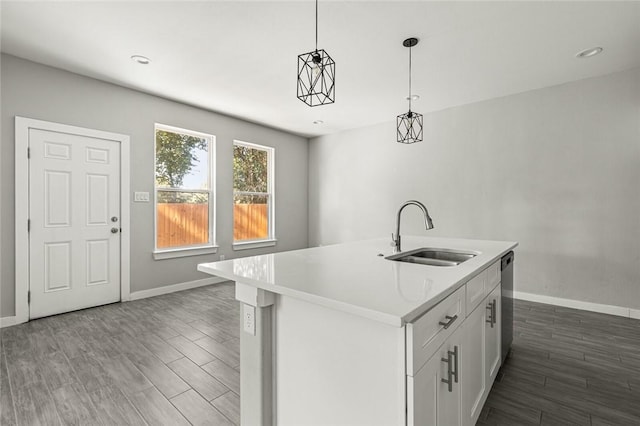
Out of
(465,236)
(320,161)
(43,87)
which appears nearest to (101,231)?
(43,87)

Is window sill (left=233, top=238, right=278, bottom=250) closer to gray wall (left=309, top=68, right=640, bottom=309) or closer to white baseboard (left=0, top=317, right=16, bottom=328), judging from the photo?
gray wall (left=309, top=68, right=640, bottom=309)

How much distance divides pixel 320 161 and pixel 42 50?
426cm

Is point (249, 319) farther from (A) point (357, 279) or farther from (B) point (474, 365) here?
(B) point (474, 365)

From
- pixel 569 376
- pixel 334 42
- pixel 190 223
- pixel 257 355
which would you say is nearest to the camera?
pixel 257 355

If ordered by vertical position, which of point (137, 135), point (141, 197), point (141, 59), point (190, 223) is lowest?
point (190, 223)

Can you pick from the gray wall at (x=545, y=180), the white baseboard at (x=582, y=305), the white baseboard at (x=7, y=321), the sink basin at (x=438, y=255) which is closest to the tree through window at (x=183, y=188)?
the white baseboard at (x=7, y=321)

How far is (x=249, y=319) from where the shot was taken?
1379 millimetres

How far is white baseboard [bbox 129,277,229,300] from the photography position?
12.7 ft

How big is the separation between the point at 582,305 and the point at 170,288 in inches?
199

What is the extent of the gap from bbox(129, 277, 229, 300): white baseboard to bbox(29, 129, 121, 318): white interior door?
0.82 ft

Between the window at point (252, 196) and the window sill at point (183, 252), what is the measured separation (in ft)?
1.48

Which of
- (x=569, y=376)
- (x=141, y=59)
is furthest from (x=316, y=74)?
(x=569, y=376)

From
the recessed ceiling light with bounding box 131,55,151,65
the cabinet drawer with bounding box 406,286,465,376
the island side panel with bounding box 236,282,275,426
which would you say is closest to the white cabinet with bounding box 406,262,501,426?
the cabinet drawer with bounding box 406,286,465,376

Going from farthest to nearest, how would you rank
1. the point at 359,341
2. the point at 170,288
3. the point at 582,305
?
1. the point at 170,288
2. the point at 582,305
3. the point at 359,341
